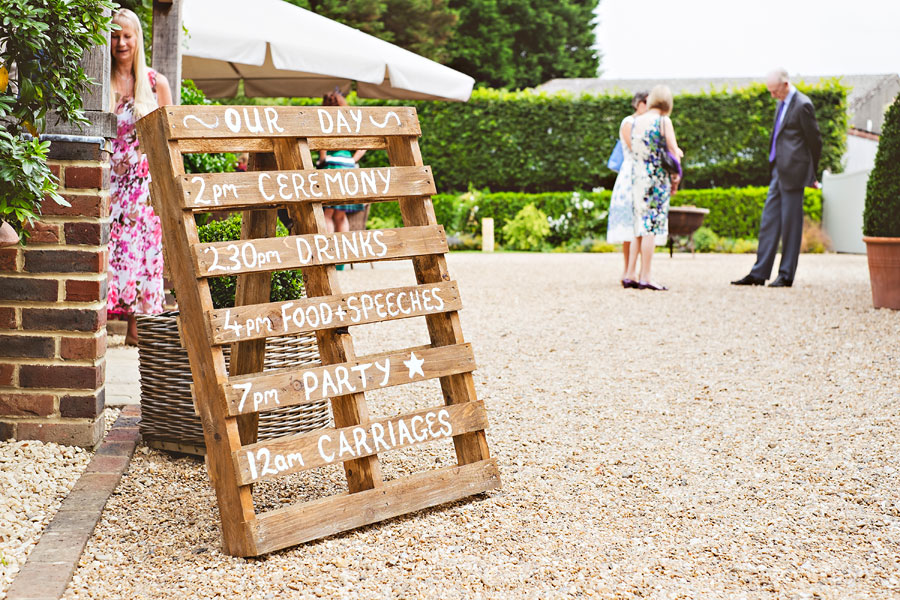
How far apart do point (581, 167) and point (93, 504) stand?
590 inches

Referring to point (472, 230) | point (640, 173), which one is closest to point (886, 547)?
point (640, 173)

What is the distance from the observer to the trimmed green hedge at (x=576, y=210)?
51.5ft

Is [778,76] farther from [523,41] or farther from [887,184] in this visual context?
[523,41]

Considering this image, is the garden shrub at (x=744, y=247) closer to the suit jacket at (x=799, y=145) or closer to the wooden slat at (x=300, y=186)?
the suit jacket at (x=799, y=145)

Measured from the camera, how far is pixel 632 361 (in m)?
5.04

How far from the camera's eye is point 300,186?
8.22ft

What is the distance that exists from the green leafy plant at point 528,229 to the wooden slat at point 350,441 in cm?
1303

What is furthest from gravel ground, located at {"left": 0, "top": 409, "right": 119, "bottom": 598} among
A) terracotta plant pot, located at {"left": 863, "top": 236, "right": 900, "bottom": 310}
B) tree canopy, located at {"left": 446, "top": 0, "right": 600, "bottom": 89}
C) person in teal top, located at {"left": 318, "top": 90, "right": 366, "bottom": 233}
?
tree canopy, located at {"left": 446, "top": 0, "right": 600, "bottom": 89}

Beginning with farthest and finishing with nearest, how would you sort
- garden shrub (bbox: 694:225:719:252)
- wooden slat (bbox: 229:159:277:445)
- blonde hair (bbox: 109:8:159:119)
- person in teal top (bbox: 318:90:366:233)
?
garden shrub (bbox: 694:225:719:252), person in teal top (bbox: 318:90:366:233), blonde hair (bbox: 109:8:159:119), wooden slat (bbox: 229:159:277:445)

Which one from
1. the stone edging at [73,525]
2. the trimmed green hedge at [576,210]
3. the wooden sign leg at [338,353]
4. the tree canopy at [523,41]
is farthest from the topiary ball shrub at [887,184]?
the tree canopy at [523,41]

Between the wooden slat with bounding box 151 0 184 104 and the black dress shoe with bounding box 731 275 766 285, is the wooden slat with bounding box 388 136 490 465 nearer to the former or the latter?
the wooden slat with bounding box 151 0 184 104

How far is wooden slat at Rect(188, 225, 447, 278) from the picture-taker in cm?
233

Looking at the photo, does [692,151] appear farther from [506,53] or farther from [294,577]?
[294,577]

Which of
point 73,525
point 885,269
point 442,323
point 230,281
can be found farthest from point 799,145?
point 73,525
